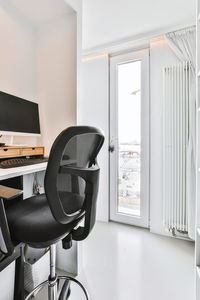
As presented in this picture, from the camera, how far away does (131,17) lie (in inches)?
70.6

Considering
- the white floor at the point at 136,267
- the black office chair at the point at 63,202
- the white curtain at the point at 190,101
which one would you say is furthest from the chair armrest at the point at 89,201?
the white curtain at the point at 190,101

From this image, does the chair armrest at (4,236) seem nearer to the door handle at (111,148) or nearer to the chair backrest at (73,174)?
the chair backrest at (73,174)

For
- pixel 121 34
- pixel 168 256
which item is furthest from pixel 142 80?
pixel 168 256

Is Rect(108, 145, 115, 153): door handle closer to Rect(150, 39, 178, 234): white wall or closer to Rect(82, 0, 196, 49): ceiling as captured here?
Rect(150, 39, 178, 234): white wall

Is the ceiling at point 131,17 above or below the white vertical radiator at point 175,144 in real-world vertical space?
above

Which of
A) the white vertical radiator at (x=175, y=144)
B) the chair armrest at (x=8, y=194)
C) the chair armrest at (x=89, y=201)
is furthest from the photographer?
the white vertical radiator at (x=175, y=144)

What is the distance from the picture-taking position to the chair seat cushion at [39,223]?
0.75 meters

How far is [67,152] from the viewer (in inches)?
31.6

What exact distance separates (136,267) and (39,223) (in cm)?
126

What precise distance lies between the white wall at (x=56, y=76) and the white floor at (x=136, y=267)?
4.16 feet

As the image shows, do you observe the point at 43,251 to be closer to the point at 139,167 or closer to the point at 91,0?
the point at 139,167

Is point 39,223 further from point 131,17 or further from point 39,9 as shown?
point 131,17

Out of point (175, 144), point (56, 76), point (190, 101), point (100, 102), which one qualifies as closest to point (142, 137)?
point (175, 144)

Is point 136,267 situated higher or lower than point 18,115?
lower
